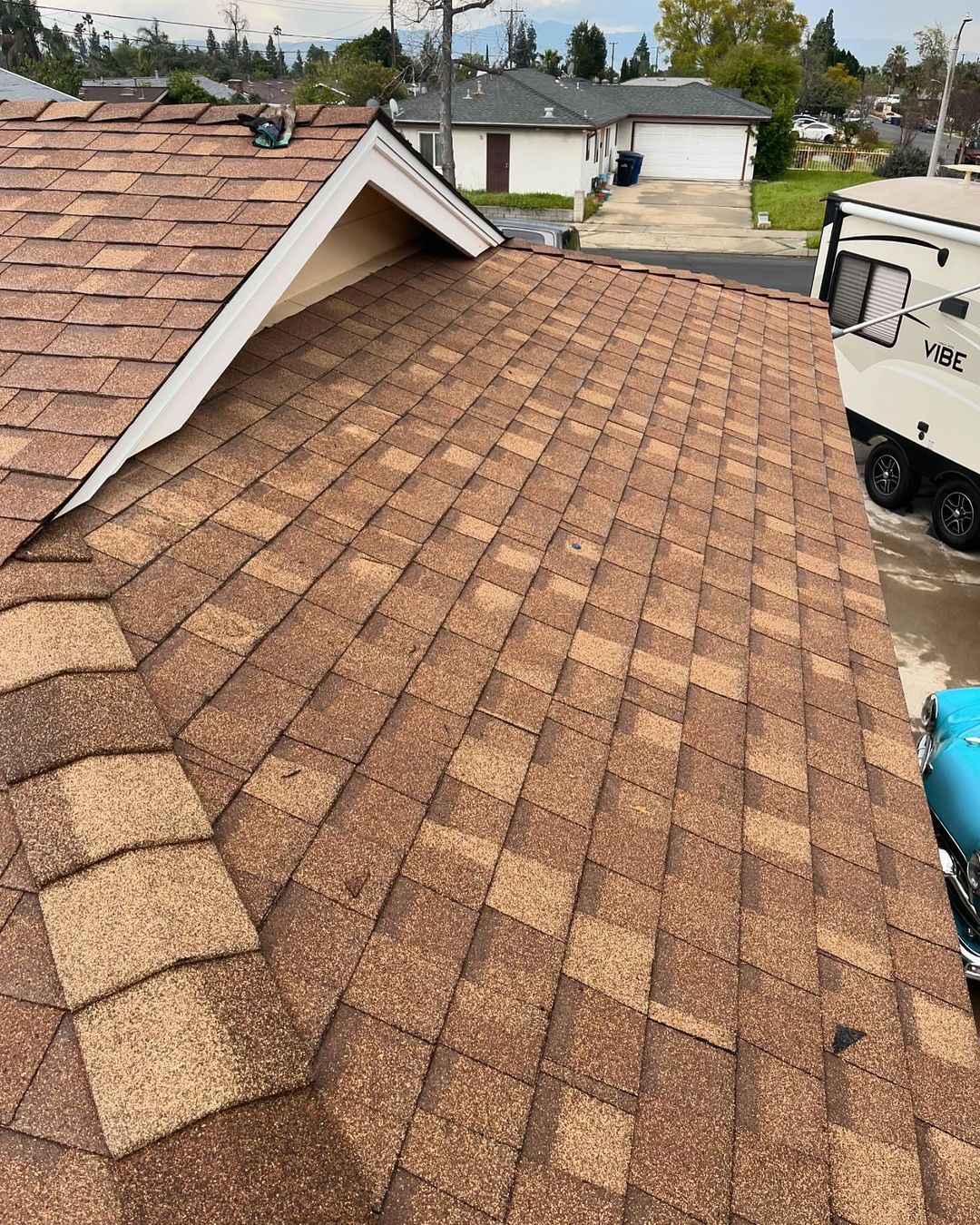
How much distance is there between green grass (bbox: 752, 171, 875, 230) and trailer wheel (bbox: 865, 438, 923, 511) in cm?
2281

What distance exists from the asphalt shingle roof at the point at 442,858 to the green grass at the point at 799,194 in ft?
109

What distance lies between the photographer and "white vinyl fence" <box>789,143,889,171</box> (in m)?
42.2


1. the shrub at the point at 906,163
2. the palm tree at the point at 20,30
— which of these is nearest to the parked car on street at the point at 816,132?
the shrub at the point at 906,163

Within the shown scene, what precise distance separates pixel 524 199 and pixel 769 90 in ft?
85.7

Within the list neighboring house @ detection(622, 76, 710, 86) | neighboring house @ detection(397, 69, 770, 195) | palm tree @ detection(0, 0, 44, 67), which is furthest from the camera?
palm tree @ detection(0, 0, 44, 67)

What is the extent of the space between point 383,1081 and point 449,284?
620 cm

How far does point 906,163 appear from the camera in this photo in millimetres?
36438

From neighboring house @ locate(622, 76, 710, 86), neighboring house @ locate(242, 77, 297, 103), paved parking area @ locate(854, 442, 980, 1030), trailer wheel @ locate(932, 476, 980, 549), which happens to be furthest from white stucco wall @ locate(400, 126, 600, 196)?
neighboring house @ locate(242, 77, 297, 103)

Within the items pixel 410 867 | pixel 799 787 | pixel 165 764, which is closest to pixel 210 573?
pixel 165 764

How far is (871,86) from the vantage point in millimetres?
78125

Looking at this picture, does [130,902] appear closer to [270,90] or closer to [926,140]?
[926,140]

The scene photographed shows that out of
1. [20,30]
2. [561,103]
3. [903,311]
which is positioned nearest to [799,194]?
[561,103]

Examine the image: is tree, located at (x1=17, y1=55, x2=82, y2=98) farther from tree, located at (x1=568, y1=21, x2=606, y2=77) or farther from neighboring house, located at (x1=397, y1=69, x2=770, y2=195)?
tree, located at (x1=568, y1=21, x2=606, y2=77)

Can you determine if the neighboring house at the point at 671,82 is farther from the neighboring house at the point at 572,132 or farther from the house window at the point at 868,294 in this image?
the house window at the point at 868,294
